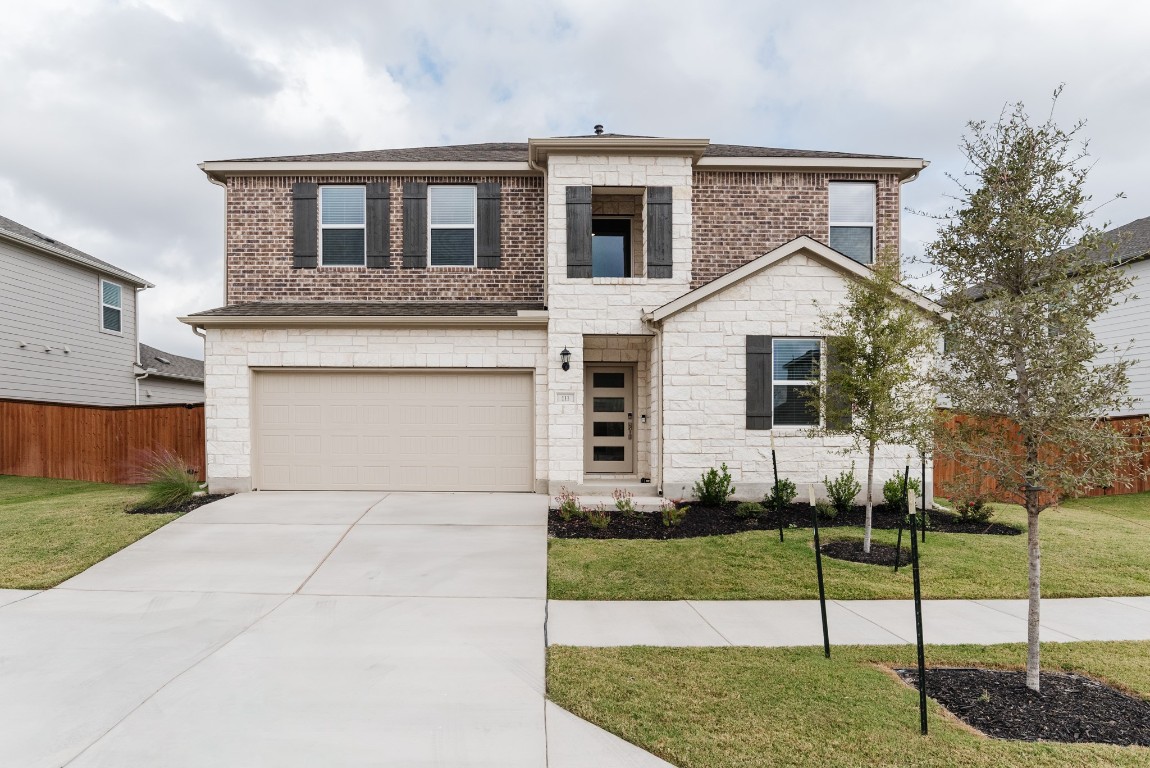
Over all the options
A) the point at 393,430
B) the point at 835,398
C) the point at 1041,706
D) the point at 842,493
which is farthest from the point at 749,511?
the point at 393,430

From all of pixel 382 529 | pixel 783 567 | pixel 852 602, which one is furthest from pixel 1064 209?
pixel 382 529

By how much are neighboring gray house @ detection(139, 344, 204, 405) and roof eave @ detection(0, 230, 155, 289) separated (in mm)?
2587

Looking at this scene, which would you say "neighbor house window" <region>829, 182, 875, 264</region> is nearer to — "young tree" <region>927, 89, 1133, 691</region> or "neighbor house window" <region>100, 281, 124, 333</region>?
"young tree" <region>927, 89, 1133, 691</region>

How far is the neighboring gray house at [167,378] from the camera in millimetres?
19969

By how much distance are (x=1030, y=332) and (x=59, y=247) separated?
850 inches

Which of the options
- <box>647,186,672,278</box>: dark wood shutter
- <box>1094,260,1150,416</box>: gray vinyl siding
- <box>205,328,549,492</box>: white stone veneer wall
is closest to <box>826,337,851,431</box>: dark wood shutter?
<box>647,186,672,278</box>: dark wood shutter

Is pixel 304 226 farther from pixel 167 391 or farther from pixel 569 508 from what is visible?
pixel 167 391

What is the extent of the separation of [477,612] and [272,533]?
420 cm

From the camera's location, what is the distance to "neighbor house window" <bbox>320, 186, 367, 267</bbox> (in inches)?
497

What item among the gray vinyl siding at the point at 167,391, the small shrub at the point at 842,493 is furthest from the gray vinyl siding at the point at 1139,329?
the gray vinyl siding at the point at 167,391

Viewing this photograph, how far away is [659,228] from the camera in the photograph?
11.5 meters

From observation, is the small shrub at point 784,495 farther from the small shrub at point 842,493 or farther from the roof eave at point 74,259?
the roof eave at point 74,259

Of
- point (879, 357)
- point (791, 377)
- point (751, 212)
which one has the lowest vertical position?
point (791, 377)

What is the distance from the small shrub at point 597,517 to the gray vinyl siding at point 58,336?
15.1 meters
